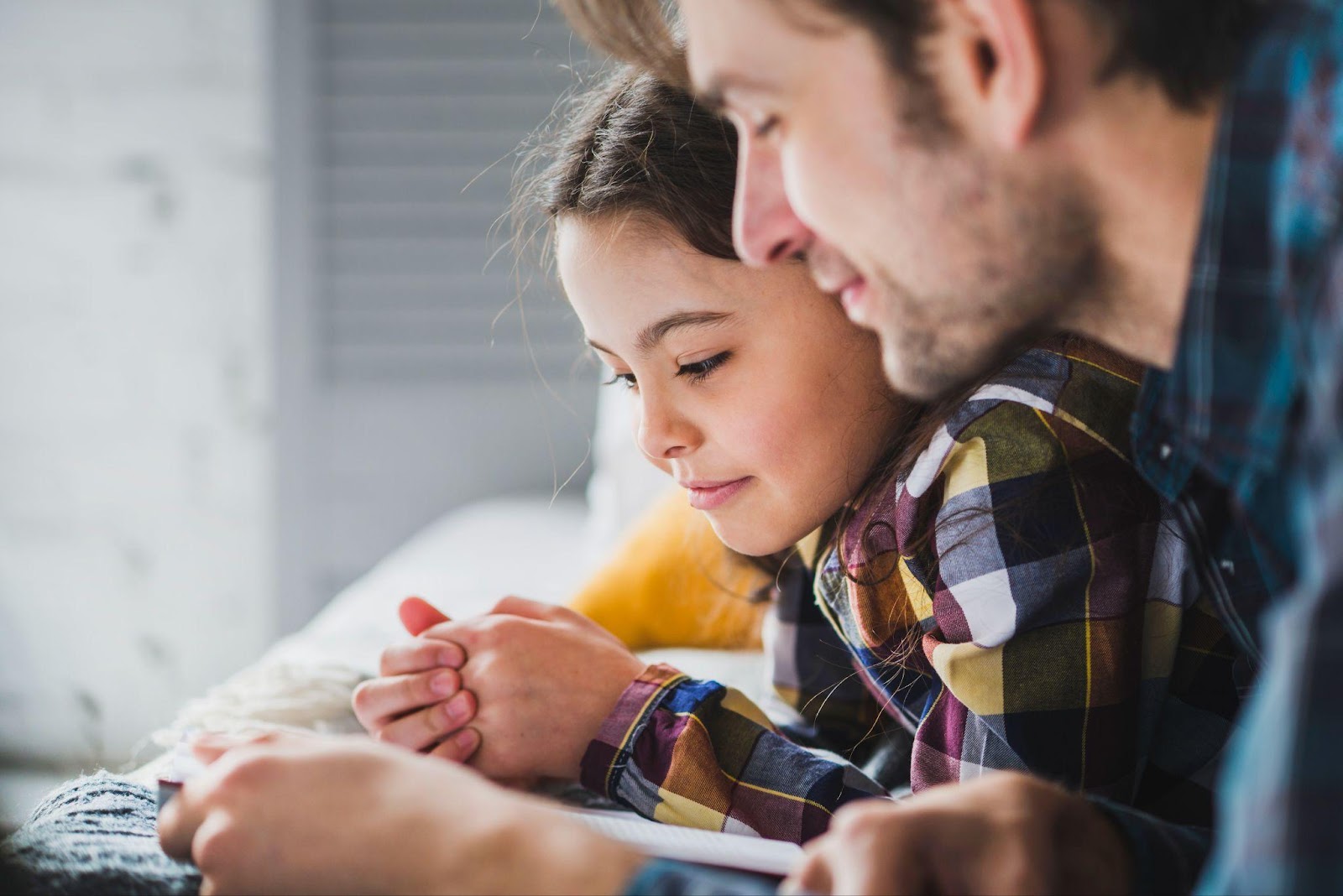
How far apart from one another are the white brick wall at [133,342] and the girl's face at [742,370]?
1.94m

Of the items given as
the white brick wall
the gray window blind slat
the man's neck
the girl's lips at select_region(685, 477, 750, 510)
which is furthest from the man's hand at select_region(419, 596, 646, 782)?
the white brick wall

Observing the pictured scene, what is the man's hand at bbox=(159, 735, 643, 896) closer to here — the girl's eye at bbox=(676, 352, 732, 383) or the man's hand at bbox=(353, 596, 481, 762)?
the man's hand at bbox=(353, 596, 481, 762)

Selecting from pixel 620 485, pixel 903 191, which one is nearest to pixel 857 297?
pixel 903 191

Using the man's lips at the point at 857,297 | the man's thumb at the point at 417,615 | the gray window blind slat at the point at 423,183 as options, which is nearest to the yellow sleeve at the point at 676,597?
the man's thumb at the point at 417,615

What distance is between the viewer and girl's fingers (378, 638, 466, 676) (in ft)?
3.34

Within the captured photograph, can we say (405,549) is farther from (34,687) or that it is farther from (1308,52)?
(1308,52)

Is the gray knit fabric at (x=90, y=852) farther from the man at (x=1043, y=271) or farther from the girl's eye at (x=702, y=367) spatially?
the girl's eye at (x=702, y=367)

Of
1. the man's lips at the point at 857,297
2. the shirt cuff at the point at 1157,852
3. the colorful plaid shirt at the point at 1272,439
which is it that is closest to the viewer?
the colorful plaid shirt at the point at 1272,439

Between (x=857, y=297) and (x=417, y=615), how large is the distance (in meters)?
0.54

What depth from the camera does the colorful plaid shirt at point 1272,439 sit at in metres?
0.43

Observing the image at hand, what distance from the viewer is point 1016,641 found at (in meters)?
0.83

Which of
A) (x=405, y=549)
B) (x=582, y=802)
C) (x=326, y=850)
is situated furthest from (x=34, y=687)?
(x=326, y=850)

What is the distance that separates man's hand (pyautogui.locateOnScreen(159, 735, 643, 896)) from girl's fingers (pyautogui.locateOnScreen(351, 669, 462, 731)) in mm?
299

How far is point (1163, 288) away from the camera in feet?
2.23
